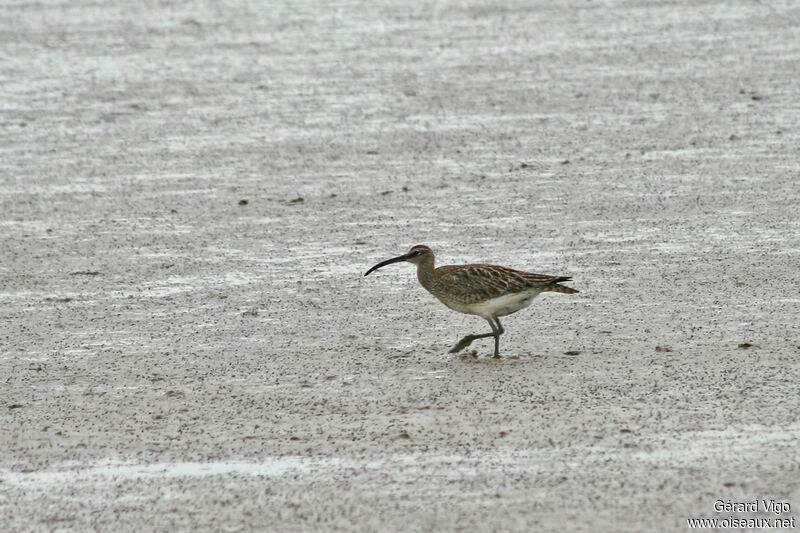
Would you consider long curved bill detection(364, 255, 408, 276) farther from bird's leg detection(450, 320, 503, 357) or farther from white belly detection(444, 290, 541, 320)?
bird's leg detection(450, 320, 503, 357)

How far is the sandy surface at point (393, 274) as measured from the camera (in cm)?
589

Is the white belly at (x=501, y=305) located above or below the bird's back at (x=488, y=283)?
below

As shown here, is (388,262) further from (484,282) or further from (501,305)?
(501,305)

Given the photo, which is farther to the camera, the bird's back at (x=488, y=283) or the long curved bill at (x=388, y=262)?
the long curved bill at (x=388, y=262)

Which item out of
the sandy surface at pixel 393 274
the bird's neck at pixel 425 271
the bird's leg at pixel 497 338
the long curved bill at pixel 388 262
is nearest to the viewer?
the sandy surface at pixel 393 274

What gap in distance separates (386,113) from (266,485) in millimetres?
9339

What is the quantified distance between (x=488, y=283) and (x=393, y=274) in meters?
1.97

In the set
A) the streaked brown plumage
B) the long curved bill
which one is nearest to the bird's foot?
the streaked brown plumage

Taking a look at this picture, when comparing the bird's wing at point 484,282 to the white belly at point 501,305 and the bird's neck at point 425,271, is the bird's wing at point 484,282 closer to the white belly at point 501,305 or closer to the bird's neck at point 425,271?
the white belly at point 501,305

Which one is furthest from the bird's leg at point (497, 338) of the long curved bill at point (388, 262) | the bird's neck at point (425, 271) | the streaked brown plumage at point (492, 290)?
the long curved bill at point (388, 262)

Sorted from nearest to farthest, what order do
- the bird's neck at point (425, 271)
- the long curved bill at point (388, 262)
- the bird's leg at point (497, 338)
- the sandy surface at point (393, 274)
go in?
the sandy surface at point (393, 274) < the bird's leg at point (497, 338) < the bird's neck at point (425, 271) < the long curved bill at point (388, 262)

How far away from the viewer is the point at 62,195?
1200cm

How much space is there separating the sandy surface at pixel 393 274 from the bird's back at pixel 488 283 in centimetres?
34

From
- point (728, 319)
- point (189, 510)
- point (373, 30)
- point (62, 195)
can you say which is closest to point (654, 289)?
point (728, 319)
